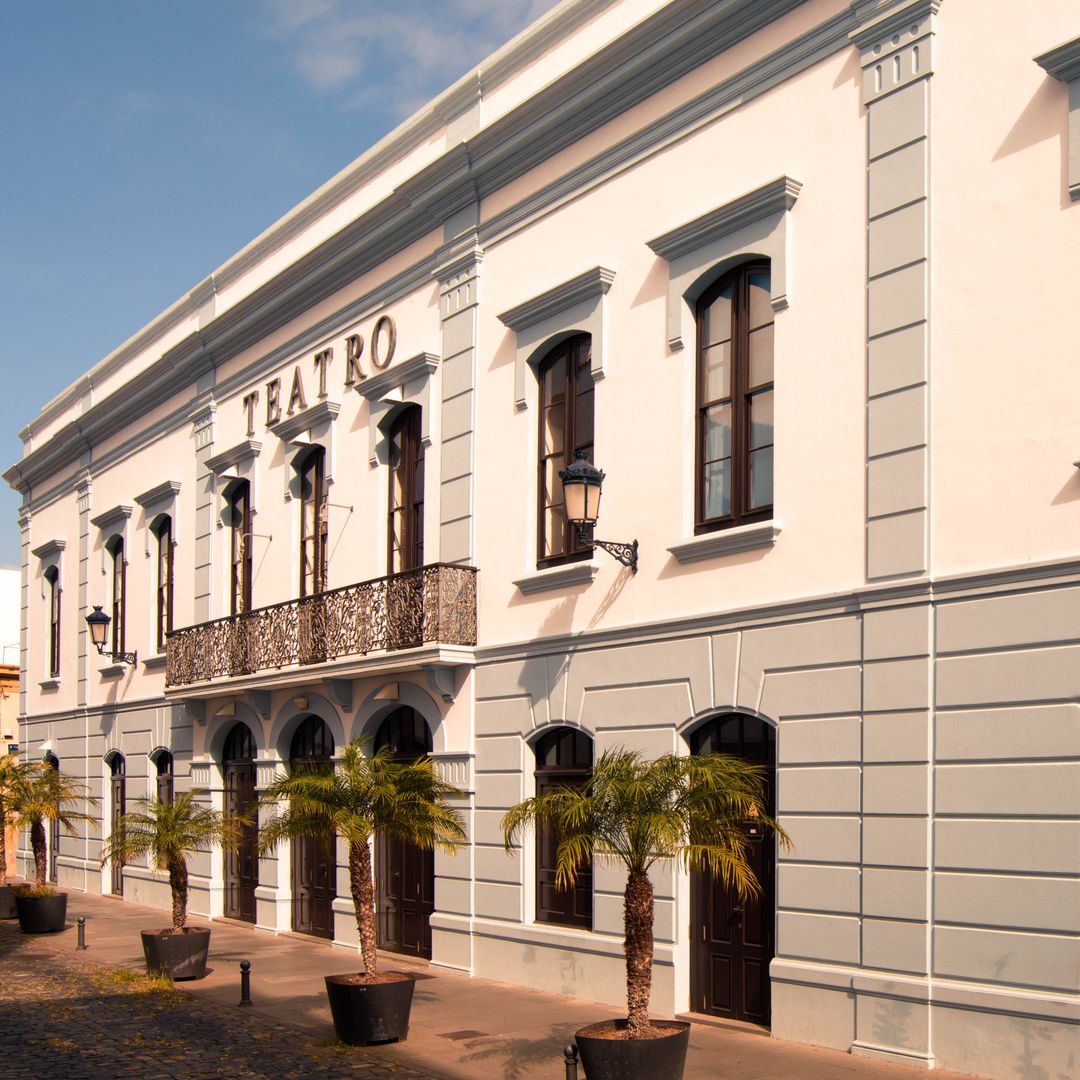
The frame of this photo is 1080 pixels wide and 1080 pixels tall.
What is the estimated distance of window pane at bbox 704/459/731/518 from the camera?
14.1 metres

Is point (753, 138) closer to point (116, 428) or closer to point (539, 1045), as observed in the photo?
point (539, 1045)

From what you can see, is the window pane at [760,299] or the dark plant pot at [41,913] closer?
the window pane at [760,299]

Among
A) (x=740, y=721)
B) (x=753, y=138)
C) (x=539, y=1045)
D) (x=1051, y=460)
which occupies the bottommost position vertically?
(x=539, y=1045)

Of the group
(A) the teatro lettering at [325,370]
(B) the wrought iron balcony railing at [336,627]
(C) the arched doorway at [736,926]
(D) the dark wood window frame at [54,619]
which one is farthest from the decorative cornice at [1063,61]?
(D) the dark wood window frame at [54,619]

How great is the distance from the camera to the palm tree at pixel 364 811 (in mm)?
13500

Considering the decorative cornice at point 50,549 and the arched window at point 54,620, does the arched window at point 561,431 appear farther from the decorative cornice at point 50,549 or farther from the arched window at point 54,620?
the arched window at point 54,620

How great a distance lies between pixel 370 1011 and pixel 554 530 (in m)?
5.89

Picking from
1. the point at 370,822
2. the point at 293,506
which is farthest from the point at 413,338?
the point at 370,822

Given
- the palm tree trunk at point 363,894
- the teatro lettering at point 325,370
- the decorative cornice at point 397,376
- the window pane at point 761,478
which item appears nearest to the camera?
the palm tree trunk at point 363,894

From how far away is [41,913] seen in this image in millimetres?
22500

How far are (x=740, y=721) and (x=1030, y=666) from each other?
138 inches

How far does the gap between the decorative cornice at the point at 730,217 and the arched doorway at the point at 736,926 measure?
4696mm

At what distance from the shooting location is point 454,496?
58.8 feet

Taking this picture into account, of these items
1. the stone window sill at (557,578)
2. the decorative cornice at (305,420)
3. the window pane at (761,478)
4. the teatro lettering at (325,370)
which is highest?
the teatro lettering at (325,370)
